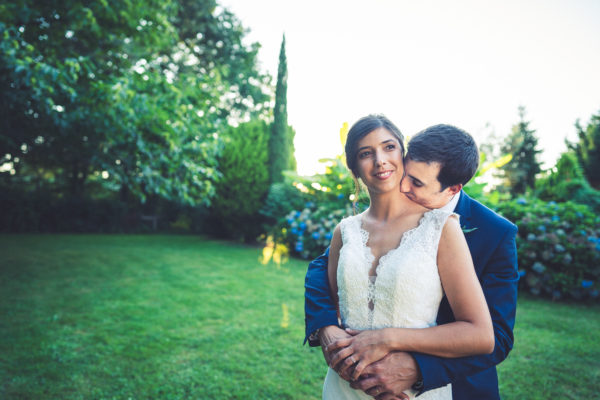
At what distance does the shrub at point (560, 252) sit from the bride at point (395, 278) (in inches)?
238

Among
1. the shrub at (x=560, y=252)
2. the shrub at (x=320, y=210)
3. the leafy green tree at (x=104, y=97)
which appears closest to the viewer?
the leafy green tree at (x=104, y=97)

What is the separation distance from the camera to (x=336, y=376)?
1752 millimetres

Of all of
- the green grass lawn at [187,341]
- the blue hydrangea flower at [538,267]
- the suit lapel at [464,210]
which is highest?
the suit lapel at [464,210]

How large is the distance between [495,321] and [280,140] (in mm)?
13728

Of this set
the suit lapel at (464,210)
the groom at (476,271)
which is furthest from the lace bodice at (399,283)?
the suit lapel at (464,210)

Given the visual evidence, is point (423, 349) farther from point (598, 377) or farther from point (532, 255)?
point (532, 255)

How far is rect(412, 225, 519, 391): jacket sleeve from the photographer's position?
1.39 meters

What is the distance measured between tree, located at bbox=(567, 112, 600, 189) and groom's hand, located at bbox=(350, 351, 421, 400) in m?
33.3

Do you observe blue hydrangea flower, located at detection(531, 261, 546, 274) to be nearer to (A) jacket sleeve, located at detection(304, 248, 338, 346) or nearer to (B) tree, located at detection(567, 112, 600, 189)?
(A) jacket sleeve, located at detection(304, 248, 338, 346)

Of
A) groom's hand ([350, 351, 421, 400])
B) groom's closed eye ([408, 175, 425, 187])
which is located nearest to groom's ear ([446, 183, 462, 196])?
groom's closed eye ([408, 175, 425, 187])

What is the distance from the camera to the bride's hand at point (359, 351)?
1425mm

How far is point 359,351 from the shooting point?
1468 mm

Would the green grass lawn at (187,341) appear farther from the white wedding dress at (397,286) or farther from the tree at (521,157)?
the tree at (521,157)

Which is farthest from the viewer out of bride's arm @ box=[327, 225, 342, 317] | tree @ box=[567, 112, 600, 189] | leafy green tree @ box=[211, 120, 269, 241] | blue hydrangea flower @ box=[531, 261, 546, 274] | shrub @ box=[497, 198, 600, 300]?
tree @ box=[567, 112, 600, 189]
